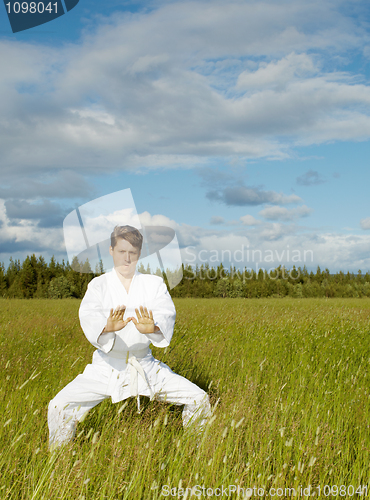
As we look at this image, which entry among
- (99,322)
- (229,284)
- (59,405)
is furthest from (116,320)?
(229,284)

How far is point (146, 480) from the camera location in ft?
7.47

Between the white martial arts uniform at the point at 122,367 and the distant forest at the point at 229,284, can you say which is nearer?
the white martial arts uniform at the point at 122,367

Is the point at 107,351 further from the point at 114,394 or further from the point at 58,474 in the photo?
the point at 58,474

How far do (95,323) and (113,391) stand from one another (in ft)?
2.08

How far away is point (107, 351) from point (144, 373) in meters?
0.38

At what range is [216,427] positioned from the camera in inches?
110

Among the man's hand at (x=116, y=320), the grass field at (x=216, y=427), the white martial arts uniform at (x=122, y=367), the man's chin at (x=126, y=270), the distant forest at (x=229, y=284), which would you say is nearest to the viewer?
the grass field at (x=216, y=427)

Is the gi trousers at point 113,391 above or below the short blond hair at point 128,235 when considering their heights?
below

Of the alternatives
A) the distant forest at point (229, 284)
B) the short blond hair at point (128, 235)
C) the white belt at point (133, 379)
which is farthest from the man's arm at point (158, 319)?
the distant forest at point (229, 284)

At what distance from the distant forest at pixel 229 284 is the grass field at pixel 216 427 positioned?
100 feet

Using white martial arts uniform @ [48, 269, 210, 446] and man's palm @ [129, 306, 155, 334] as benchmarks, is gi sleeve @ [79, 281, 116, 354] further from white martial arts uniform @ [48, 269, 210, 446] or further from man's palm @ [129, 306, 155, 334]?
man's palm @ [129, 306, 155, 334]

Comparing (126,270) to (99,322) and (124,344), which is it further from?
(124,344)

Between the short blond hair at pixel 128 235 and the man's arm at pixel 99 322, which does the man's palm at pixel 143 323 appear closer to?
the man's arm at pixel 99 322

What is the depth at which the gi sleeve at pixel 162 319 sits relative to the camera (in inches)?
114
